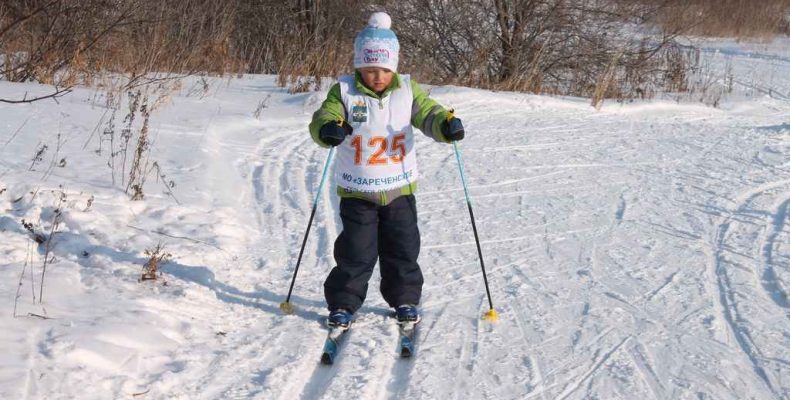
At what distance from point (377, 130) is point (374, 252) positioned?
65 centimetres

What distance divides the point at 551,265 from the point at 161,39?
847 centimetres

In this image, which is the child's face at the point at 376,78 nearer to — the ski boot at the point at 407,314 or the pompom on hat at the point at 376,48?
the pompom on hat at the point at 376,48

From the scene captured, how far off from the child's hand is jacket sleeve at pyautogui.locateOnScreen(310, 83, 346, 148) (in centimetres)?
50

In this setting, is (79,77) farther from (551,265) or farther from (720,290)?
(720,290)

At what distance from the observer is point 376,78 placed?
4152mm

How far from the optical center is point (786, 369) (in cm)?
381

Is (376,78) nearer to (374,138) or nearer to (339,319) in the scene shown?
(374,138)

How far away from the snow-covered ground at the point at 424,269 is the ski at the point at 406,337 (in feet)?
0.13

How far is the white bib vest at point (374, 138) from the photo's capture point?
4.15 meters

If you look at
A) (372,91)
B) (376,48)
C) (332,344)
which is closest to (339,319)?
(332,344)

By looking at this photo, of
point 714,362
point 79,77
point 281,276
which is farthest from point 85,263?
point 79,77

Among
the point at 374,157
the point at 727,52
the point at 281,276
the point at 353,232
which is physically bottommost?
the point at 281,276

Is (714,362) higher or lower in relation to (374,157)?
lower

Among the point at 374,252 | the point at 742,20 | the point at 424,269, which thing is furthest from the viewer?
the point at 742,20
